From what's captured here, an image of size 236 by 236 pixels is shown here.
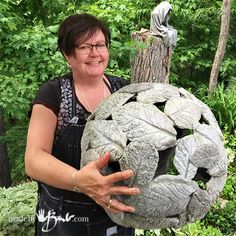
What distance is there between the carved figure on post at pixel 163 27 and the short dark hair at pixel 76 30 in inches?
115

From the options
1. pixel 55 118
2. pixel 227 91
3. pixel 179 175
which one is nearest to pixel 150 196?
pixel 179 175

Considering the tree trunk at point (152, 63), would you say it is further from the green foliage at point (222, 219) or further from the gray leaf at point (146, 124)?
the gray leaf at point (146, 124)

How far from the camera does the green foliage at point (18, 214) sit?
130 inches

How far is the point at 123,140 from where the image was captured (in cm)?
137

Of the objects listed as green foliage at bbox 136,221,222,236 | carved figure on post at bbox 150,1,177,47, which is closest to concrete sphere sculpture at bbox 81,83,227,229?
green foliage at bbox 136,221,222,236

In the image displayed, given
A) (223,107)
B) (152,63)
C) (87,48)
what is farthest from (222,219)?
(87,48)

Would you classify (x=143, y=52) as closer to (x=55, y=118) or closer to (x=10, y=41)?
(x=10, y=41)

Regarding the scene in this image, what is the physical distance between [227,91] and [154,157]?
669 centimetres

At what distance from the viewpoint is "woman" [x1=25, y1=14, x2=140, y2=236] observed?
145cm

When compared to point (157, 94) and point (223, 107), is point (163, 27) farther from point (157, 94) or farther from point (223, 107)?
point (157, 94)

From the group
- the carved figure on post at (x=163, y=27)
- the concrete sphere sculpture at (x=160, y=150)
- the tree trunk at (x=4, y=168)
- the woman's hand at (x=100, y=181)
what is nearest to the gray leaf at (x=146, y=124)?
Answer: the concrete sphere sculpture at (x=160, y=150)

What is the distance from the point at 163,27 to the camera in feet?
15.8

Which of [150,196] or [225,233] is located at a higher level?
[150,196]

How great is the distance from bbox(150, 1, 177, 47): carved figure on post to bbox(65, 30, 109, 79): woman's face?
2.98 meters
